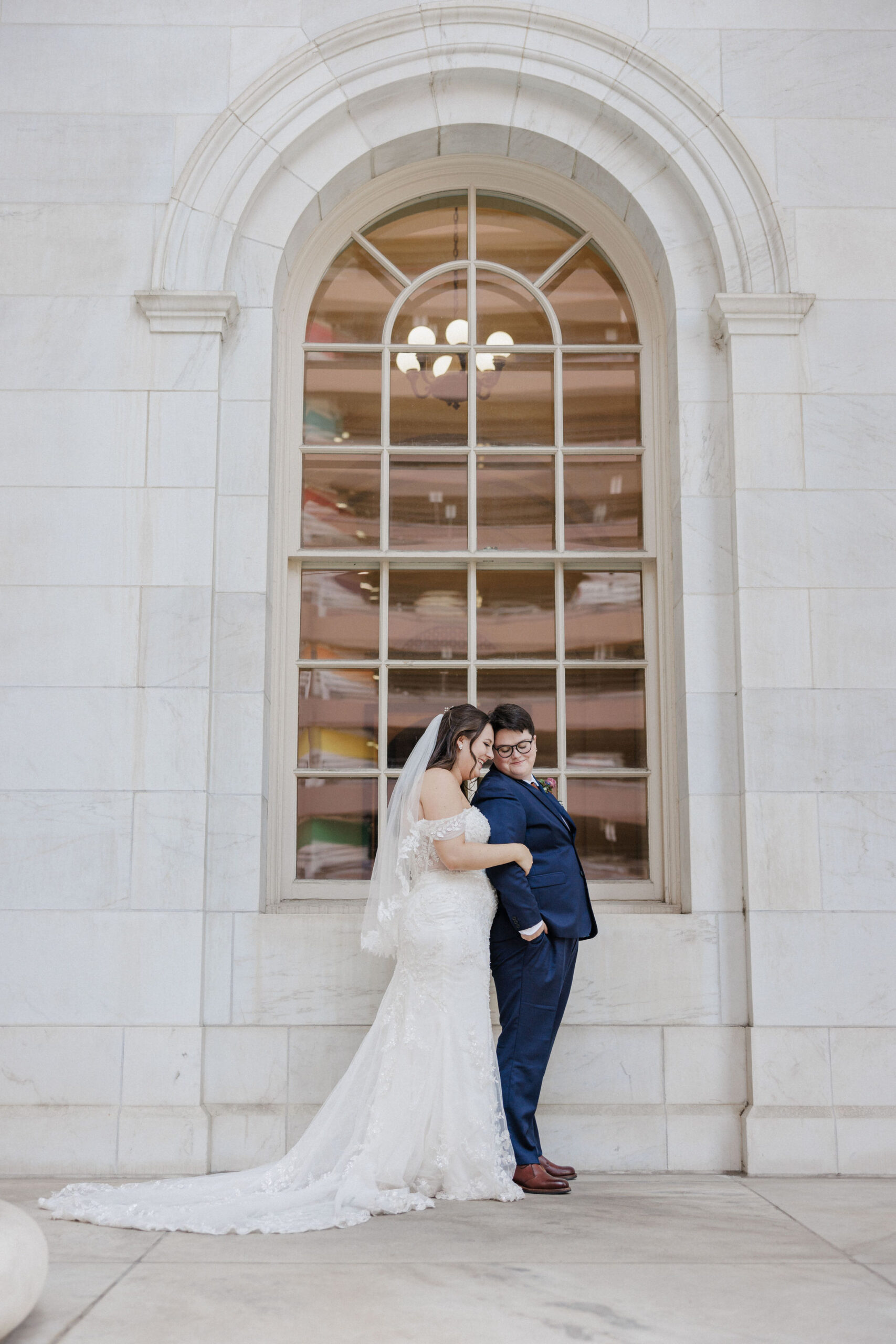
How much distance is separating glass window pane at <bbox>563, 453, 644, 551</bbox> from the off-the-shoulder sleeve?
1.86m

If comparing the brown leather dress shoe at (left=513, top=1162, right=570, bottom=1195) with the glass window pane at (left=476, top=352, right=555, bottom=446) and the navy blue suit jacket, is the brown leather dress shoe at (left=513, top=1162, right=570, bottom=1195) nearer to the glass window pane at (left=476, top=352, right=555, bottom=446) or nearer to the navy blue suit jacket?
the navy blue suit jacket

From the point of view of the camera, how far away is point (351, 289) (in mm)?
6348

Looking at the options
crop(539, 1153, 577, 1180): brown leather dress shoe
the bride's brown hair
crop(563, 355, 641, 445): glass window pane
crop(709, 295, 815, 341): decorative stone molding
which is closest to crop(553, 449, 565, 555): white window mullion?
crop(563, 355, 641, 445): glass window pane

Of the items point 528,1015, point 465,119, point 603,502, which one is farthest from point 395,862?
point 465,119

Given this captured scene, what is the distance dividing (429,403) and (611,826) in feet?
7.78

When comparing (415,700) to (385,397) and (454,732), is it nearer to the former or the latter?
(454,732)

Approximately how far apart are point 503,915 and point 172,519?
2398mm

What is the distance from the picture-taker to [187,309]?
5758mm

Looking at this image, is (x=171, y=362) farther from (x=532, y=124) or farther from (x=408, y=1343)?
(x=408, y=1343)

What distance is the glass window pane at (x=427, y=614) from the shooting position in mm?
6031

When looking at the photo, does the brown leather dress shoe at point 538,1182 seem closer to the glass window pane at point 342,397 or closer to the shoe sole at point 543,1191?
the shoe sole at point 543,1191

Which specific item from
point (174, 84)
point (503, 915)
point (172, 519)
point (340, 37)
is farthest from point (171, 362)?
point (503, 915)

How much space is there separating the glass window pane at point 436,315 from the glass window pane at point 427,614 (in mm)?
1249

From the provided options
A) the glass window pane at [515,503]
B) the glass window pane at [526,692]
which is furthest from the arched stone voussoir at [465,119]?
the glass window pane at [526,692]
